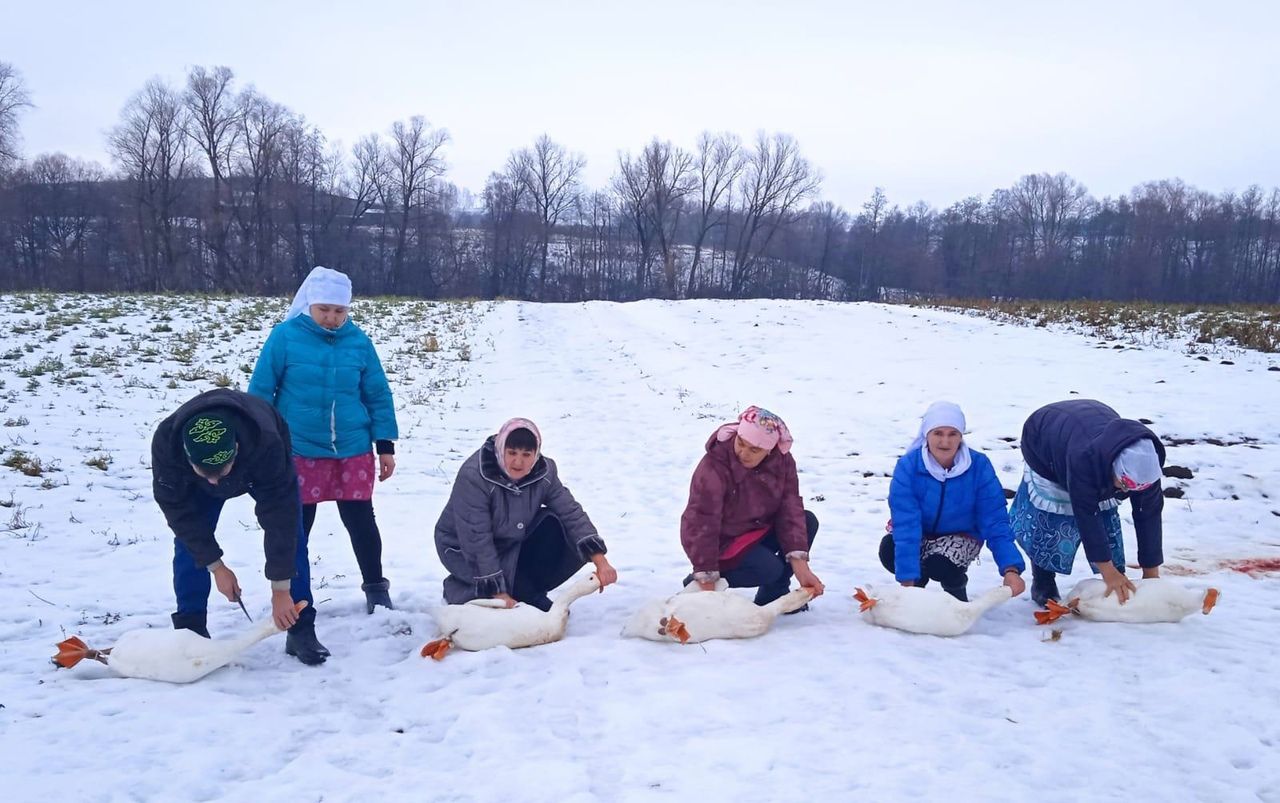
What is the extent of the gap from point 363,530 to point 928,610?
9.71ft

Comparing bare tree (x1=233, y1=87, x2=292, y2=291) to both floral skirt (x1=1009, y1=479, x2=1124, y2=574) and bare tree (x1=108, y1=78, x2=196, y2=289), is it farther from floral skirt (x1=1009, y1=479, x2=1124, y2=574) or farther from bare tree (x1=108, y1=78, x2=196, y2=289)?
floral skirt (x1=1009, y1=479, x2=1124, y2=574)

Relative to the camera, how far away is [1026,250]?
53.1m

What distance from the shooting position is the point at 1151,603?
3.87 metres

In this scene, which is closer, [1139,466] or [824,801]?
[824,801]

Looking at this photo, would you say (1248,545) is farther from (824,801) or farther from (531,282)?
(531,282)

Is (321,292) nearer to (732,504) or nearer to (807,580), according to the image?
(732,504)

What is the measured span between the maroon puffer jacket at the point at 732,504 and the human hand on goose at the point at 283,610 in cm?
187

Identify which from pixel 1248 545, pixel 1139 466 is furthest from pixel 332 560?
pixel 1248 545

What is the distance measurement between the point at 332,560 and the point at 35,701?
208 cm

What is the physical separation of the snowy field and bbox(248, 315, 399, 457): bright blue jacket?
97cm

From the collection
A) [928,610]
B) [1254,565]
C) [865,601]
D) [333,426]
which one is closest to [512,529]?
[333,426]

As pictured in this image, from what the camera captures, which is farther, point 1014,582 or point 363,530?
point 363,530

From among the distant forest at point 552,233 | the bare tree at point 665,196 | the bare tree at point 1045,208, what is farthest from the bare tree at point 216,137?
the bare tree at point 1045,208

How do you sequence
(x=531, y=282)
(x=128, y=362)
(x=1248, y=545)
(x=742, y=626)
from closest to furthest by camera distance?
(x=742, y=626) → (x=1248, y=545) → (x=128, y=362) → (x=531, y=282)
